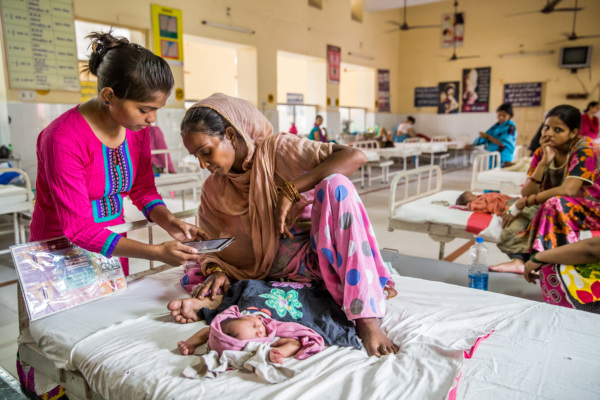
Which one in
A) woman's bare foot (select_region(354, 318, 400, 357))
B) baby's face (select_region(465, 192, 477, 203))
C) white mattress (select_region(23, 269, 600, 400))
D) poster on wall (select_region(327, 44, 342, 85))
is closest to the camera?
white mattress (select_region(23, 269, 600, 400))

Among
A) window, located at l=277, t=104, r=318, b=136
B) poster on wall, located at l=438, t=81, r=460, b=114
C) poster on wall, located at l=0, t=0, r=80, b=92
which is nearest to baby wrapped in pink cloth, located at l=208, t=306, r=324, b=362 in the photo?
poster on wall, located at l=0, t=0, r=80, b=92

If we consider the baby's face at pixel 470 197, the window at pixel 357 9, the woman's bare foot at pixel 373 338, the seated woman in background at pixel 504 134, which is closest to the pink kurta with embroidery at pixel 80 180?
the woman's bare foot at pixel 373 338

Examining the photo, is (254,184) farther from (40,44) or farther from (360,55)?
(360,55)

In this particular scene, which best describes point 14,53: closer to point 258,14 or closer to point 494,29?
point 258,14

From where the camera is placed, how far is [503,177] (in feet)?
19.3

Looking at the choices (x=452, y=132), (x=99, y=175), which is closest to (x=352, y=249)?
(x=99, y=175)

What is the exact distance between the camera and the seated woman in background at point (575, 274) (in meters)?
2.19

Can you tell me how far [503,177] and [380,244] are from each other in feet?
7.36

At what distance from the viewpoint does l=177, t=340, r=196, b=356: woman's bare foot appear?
1.50m

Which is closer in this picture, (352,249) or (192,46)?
(352,249)

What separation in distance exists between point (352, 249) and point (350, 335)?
33 cm

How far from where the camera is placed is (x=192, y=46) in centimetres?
1199

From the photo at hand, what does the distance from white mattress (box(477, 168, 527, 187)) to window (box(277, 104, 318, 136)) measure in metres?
6.32

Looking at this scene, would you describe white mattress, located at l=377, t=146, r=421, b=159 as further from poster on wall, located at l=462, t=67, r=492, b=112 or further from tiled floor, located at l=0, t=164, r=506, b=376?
poster on wall, located at l=462, t=67, r=492, b=112
